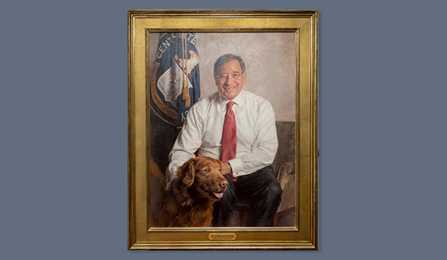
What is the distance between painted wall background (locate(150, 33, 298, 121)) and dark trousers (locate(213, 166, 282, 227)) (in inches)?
14.5

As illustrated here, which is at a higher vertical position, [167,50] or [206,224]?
[167,50]

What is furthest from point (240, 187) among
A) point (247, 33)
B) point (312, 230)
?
point (247, 33)

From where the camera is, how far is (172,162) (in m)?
4.96

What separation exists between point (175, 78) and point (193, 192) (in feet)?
2.19

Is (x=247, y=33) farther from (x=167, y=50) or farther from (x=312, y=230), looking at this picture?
(x=312, y=230)

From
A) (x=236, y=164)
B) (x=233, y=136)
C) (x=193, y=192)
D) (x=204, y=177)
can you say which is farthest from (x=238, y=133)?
(x=193, y=192)

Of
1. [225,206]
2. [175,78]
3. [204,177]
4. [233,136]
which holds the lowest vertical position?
[225,206]

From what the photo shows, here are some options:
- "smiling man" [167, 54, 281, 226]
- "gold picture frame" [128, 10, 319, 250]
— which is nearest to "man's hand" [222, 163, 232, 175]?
"smiling man" [167, 54, 281, 226]

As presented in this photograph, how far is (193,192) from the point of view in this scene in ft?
16.2

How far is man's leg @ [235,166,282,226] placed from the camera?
4965 millimetres

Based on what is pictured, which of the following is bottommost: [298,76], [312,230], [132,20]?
[312,230]

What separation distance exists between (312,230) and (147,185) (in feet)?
3.27

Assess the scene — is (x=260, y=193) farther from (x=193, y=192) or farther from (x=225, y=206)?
(x=193, y=192)

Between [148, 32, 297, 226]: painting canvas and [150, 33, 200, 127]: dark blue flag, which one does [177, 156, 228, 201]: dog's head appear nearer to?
[148, 32, 297, 226]: painting canvas
